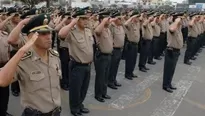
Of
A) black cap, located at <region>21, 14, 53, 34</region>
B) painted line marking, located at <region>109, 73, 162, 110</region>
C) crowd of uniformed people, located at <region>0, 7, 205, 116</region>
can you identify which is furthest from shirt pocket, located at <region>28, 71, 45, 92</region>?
painted line marking, located at <region>109, 73, 162, 110</region>

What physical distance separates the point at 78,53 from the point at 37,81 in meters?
1.84

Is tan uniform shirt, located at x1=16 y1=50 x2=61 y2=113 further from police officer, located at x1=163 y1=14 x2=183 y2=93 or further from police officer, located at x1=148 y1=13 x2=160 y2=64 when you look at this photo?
police officer, located at x1=148 y1=13 x2=160 y2=64

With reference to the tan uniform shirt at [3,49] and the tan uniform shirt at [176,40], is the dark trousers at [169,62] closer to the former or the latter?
the tan uniform shirt at [176,40]

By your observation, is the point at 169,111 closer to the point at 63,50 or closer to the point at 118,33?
the point at 118,33

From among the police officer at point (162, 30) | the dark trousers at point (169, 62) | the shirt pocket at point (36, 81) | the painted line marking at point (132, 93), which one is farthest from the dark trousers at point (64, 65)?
the police officer at point (162, 30)

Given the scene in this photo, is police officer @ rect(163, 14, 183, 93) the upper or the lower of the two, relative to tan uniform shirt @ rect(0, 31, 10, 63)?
lower

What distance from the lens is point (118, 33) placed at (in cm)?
596

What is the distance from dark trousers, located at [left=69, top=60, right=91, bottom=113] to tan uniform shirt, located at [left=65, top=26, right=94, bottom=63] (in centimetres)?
12

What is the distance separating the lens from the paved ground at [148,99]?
16.2 feet

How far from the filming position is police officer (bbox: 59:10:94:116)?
4.30 metres

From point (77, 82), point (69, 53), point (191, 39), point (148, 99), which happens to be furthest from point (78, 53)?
point (191, 39)

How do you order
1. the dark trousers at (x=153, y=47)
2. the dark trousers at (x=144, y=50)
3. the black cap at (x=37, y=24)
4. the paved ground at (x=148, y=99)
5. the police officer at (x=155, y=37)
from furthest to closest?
1. the dark trousers at (x=153, y=47)
2. the police officer at (x=155, y=37)
3. the dark trousers at (x=144, y=50)
4. the paved ground at (x=148, y=99)
5. the black cap at (x=37, y=24)

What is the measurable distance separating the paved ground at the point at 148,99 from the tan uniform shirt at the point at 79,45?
103 cm

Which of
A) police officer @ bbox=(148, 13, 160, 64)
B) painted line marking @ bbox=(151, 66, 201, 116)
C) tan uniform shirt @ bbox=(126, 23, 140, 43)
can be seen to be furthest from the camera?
police officer @ bbox=(148, 13, 160, 64)
